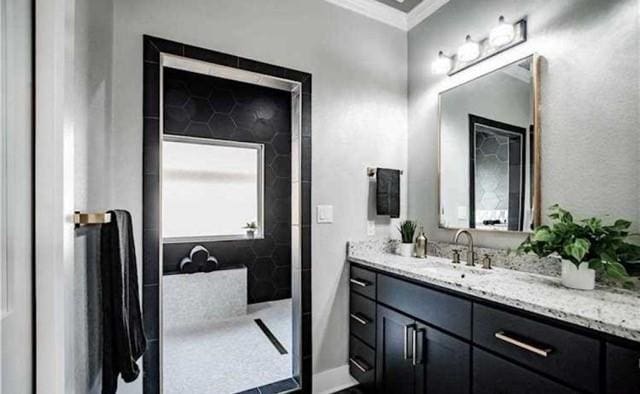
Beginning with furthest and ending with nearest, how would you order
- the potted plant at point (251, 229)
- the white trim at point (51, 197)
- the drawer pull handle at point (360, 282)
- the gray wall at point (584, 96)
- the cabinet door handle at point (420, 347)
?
the potted plant at point (251, 229) < the drawer pull handle at point (360, 282) < the cabinet door handle at point (420, 347) < the gray wall at point (584, 96) < the white trim at point (51, 197)

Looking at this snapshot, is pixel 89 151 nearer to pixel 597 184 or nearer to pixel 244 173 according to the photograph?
pixel 597 184

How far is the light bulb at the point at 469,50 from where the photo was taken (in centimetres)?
192

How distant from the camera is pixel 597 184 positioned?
141 cm

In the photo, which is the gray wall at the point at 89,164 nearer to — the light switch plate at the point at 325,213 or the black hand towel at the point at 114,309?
the black hand towel at the point at 114,309

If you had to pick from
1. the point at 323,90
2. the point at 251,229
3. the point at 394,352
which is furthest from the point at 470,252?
the point at 251,229

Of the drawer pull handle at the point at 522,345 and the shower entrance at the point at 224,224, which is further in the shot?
the shower entrance at the point at 224,224

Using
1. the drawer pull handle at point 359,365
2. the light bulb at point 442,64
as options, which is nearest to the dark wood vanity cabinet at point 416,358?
the drawer pull handle at point 359,365

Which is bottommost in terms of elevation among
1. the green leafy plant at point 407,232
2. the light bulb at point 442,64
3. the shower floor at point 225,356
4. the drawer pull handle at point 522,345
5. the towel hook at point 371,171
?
the shower floor at point 225,356

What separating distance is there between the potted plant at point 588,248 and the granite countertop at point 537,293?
0.26ft

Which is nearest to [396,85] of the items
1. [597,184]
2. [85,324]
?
[597,184]

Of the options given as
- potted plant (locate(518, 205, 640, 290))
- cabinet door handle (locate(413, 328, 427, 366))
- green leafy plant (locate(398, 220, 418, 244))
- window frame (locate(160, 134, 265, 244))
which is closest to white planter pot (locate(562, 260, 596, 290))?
potted plant (locate(518, 205, 640, 290))

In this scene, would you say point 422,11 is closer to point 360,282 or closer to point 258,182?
point 360,282

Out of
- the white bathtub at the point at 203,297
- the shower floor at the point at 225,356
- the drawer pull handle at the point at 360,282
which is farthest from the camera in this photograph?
the white bathtub at the point at 203,297

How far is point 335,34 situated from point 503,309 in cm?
197
